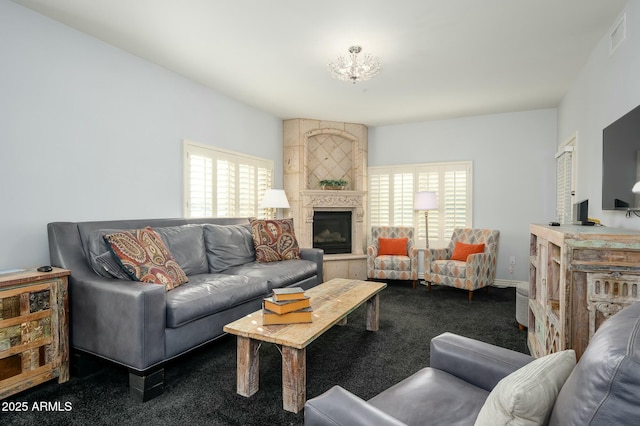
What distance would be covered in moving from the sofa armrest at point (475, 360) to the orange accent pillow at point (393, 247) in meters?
3.76

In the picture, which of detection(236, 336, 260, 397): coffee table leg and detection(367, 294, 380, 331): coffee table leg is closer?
detection(236, 336, 260, 397): coffee table leg

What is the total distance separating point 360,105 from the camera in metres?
4.84

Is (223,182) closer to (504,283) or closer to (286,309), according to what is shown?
(286,309)

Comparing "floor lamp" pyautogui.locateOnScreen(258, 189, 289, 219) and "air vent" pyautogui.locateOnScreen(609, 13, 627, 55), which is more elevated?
"air vent" pyautogui.locateOnScreen(609, 13, 627, 55)

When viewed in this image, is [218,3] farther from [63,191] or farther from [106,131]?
[63,191]

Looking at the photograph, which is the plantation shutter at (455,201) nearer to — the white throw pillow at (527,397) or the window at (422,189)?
the window at (422,189)

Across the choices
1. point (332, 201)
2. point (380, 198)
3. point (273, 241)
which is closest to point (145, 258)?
point (273, 241)

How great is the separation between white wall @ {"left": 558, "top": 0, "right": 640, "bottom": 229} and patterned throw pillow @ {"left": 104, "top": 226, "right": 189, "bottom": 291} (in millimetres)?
3257

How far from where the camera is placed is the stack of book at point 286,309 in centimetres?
209

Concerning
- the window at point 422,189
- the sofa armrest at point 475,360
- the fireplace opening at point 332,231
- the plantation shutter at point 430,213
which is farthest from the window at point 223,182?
the sofa armrest at point 475,360

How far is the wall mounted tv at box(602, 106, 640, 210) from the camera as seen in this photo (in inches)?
83.0

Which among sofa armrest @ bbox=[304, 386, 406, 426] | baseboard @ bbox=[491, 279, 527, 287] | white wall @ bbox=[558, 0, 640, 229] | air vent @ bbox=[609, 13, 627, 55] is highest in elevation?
air vent @ bbox=[609, 13, 627, 55]

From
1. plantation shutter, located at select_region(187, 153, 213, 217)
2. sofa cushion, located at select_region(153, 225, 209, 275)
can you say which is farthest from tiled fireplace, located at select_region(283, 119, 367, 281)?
sofa cushion, located at select_region(153, 225, 209, 275)

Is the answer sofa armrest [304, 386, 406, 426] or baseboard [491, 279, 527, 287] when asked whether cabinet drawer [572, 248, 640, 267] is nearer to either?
sofa armrest [304, 386, 406, 426]
